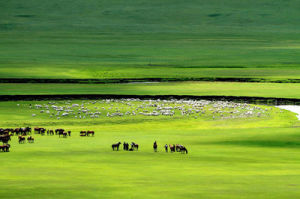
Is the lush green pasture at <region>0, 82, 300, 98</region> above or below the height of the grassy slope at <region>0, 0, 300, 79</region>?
below

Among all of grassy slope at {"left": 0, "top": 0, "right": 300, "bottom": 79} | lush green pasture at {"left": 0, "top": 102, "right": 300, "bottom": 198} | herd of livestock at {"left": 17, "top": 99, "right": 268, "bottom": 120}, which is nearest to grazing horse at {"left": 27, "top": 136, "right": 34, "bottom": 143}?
lush green pasture at {"left": 0, "top": 102, "right": 300, "bottom": 198}

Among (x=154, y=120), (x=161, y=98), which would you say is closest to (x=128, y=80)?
(x=161, y=98)

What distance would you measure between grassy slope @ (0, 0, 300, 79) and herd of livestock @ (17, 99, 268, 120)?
21648mm

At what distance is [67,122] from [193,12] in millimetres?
141728

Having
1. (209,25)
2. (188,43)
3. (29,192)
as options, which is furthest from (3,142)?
(209,25)

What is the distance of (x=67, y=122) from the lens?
3762cm

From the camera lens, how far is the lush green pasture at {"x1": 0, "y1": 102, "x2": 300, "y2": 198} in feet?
59.9

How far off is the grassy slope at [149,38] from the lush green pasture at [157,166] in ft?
125

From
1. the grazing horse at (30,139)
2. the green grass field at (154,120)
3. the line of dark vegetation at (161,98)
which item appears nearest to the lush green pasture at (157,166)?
the green grass field at (154,120)

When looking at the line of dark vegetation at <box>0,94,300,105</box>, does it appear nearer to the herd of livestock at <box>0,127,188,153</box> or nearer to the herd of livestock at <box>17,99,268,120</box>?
the herd of livestock at <box>17,99,268,120</box>

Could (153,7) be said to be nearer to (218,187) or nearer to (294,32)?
(294,32)

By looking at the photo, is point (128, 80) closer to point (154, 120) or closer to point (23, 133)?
point (154, 120)

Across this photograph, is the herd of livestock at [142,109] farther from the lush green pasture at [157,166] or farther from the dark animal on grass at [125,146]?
the dark animal on grass at [125,146]

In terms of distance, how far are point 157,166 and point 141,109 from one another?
20385 millimetres
